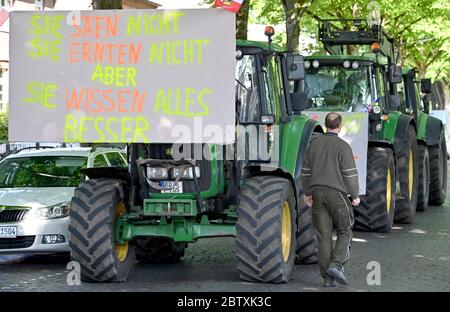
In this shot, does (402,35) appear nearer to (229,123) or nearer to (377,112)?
(377,112)

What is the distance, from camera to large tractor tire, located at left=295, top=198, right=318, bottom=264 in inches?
464

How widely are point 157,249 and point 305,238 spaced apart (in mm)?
1804

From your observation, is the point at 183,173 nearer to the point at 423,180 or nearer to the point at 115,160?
the point at 115,160

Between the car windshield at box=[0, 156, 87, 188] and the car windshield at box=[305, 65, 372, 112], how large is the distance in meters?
4.26

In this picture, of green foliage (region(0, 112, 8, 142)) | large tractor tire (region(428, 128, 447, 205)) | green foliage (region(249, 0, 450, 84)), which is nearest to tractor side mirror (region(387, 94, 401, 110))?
large tractor tire (region(428, 128, 447, 205))

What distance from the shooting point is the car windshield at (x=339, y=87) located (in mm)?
16062

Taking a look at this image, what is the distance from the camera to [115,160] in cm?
1406

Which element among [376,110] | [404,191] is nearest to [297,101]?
[376,110]

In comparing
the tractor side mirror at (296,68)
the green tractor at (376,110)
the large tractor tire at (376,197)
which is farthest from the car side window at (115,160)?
the large tractor tire at (376,197)

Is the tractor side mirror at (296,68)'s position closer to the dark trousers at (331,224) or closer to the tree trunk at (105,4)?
the dark trousers at (331,224)

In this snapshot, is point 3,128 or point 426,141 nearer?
point 426,141
